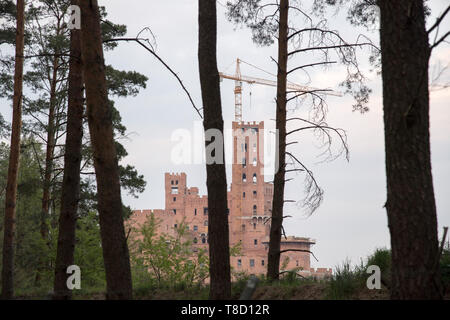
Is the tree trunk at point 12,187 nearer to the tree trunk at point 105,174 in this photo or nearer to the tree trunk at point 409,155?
the tree trunk at point 105,174

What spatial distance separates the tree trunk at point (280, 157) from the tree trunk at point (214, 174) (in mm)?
2410

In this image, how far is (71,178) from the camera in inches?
300

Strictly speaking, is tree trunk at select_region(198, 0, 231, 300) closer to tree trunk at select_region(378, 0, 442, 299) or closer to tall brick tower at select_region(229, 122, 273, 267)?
tree trunk at select_region(378, 0, 442, 299)

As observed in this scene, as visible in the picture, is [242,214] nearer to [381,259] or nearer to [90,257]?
[90,257]

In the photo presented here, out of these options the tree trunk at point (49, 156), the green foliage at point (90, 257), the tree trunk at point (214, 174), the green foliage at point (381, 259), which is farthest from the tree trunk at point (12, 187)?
the green foliage at point (381, 259)

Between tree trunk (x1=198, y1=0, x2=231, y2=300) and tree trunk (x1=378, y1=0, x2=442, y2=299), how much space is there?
2.47 meters

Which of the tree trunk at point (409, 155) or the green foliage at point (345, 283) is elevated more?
the tree trunk at point (409, 155)

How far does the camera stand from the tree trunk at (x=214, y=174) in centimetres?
591

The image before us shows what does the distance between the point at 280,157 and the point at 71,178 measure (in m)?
3.39

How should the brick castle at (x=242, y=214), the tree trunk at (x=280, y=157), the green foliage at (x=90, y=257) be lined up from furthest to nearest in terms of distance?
the brick castle at (x=242, y=214) < the green foliage at (x=90, y=257) < the tree trunk at (x=280, y=157)

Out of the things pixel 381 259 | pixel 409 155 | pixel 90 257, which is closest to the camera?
pixel 409 155

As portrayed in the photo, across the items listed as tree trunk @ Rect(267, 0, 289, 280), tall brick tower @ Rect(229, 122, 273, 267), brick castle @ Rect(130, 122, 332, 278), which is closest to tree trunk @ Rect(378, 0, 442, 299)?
tree trunk @ Rect(267, 0, 289, 280)

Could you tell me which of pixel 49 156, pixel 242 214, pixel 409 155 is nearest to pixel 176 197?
pixel 242 214

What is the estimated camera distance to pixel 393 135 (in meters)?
3.79
